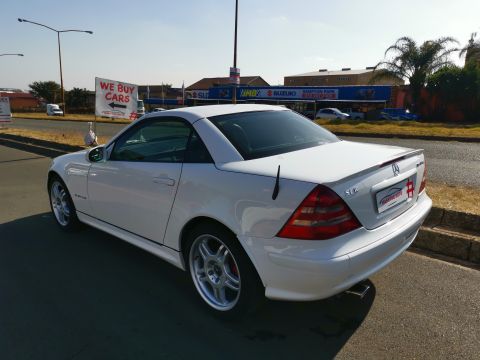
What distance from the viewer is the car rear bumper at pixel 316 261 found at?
89.9 inches

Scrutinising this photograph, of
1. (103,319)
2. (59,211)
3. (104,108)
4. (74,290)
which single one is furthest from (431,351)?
(104,108)

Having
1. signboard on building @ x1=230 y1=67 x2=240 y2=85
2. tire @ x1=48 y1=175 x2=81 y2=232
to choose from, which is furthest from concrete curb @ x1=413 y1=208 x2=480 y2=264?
signboard on building @ x1=230 y1=67 x2=240 y2=85

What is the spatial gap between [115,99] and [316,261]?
9.69 meters

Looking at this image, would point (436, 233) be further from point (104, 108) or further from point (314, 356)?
point (104, 108)

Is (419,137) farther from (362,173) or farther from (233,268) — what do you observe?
(233,268)

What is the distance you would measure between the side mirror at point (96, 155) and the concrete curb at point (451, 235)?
3369 millimetres

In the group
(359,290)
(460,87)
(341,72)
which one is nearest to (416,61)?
(460,87)

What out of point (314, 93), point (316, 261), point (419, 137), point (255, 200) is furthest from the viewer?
point (314, 93)

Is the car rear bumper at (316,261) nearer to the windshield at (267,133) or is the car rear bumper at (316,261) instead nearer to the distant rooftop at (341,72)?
the windshield at (267,133)

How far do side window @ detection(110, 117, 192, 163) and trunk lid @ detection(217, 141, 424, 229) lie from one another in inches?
26.1

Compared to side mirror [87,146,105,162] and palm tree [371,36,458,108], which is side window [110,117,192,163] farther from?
palm tree [371,36,458,108]

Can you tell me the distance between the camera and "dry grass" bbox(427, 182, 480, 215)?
456 centimetres

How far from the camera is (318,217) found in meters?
2.28

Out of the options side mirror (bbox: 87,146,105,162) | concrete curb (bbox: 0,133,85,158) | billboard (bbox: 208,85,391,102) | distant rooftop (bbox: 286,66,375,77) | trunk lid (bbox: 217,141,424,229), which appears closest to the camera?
trunk lid (bbox: 217,141,424,229)
